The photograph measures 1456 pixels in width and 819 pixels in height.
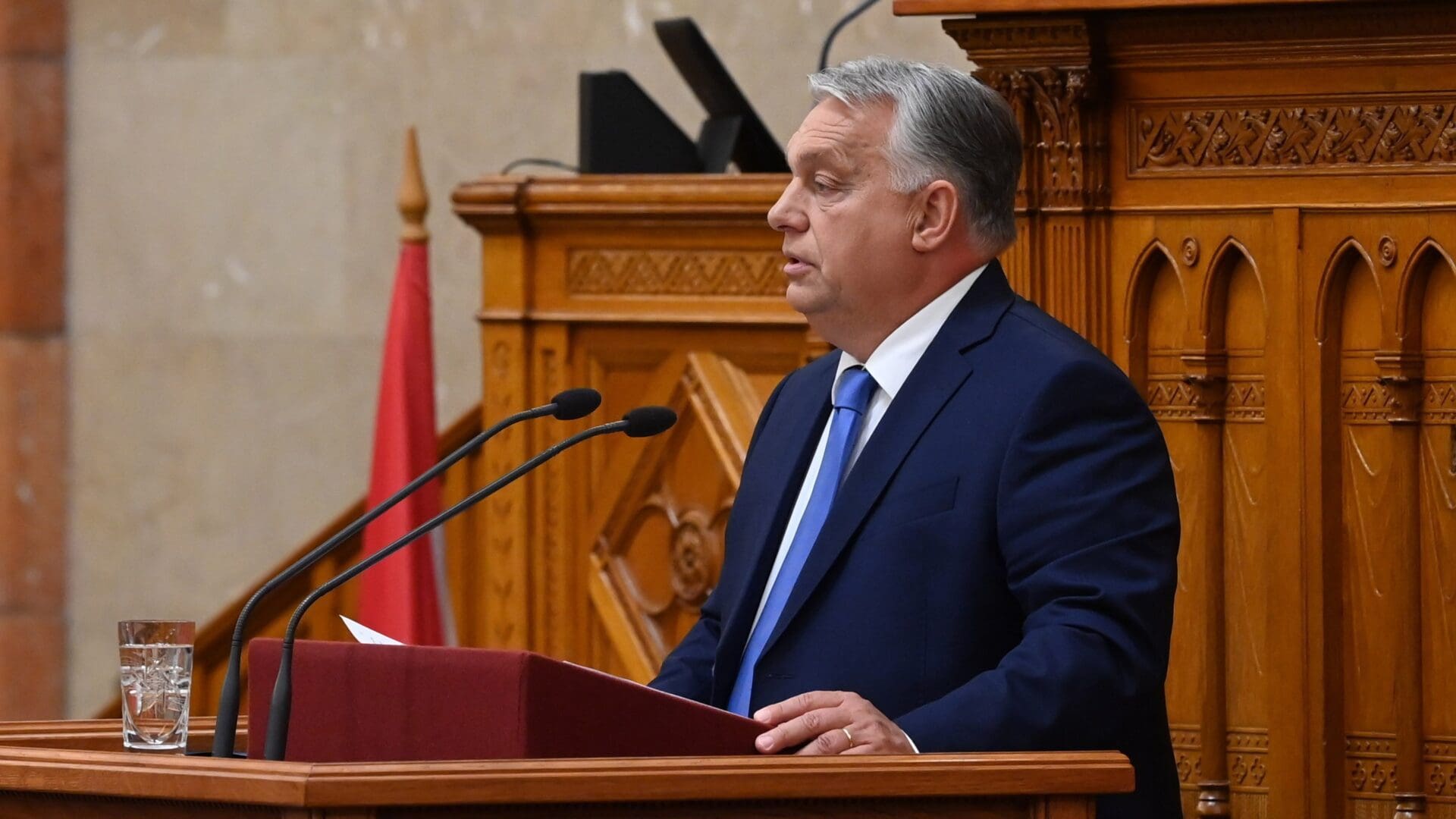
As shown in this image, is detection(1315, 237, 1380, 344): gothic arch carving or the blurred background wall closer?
detection(1315, 237, 1380, 344): gothic arch carving

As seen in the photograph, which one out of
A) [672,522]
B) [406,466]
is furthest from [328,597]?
[672,522]

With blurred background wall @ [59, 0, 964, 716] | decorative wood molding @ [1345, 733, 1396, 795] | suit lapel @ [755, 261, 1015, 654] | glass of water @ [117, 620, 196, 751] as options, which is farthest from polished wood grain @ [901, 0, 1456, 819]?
blurred background wall @ [59, 0, 964, 716]

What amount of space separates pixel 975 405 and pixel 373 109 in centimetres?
446

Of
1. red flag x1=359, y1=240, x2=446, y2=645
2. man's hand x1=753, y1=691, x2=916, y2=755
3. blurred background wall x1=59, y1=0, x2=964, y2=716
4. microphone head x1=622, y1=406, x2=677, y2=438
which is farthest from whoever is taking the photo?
blurred background wall x1=59, y1=0, x2=964, y2=716

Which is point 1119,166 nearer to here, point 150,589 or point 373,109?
point 373,109

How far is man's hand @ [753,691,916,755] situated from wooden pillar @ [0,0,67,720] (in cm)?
528

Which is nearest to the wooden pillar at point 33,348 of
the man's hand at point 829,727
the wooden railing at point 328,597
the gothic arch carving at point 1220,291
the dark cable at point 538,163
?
the wooden railing at point 328,597

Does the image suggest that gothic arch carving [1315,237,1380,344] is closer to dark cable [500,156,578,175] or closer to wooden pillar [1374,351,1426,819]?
wooden pillar [1374,351,1426,819]

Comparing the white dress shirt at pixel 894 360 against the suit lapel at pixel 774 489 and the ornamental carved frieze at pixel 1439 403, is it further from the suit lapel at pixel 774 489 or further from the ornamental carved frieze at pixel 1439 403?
the ornamental carved frieze at pixel 1439 403

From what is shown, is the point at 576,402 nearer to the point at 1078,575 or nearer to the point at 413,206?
the point at 1078,575

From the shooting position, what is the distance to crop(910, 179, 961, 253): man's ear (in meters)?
2.81

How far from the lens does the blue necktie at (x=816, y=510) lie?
2.77 m

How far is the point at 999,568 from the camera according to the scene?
2.63 meters

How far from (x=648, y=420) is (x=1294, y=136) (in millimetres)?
1438
